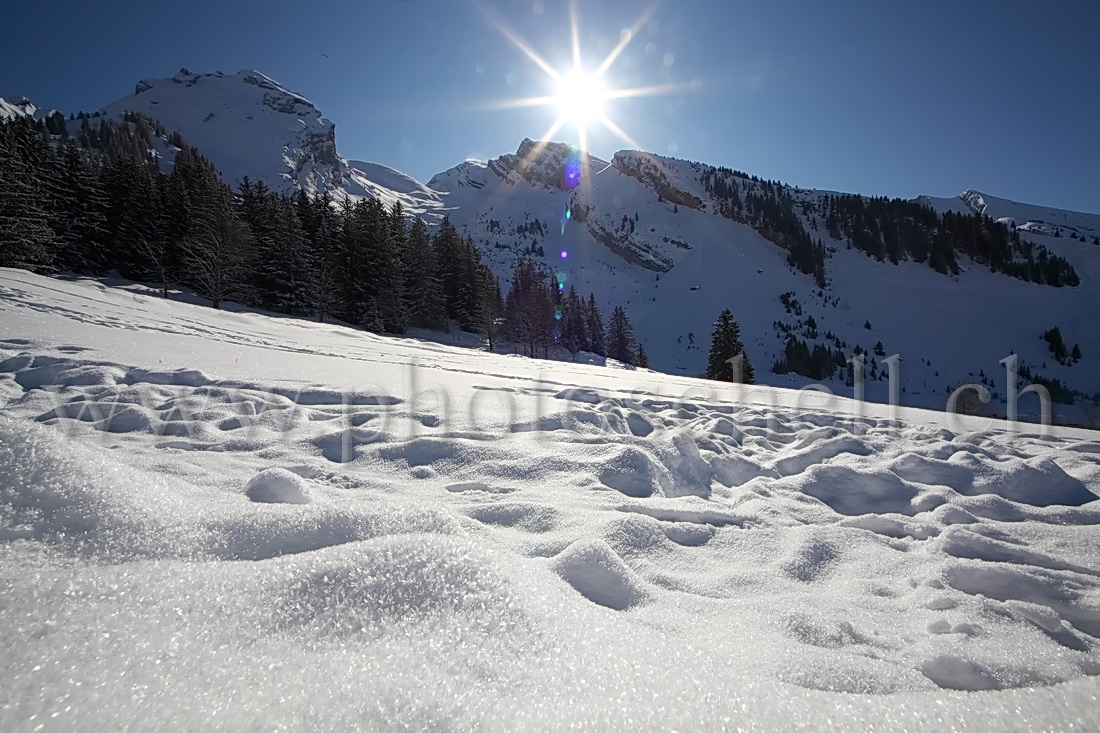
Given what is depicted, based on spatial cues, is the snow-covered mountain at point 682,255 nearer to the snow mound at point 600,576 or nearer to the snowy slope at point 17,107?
the snowy slope at point 17,107

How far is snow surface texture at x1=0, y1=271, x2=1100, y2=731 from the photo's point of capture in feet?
2.84

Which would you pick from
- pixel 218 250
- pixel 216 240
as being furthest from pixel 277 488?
pixel 216 240

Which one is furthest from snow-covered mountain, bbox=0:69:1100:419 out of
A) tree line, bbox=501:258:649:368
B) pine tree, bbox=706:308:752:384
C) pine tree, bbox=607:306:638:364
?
pine tree, bbox=706:308:752:384

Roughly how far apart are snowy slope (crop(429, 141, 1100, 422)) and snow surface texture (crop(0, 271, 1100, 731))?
42.6 m

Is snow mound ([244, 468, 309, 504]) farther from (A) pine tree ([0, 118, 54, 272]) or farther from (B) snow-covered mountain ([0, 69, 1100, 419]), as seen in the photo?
(B) snow-covered mountain ([0, 69, 1100, 419])

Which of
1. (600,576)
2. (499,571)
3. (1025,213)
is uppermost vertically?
(1025,213)

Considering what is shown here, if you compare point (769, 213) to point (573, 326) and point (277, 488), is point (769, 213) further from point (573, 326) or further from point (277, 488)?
point (277, 488)

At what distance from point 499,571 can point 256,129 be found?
151 metres

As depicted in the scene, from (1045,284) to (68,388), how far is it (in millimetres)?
95466

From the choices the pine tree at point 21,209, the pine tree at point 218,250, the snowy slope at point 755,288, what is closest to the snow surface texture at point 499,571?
the pine tree at point 218,250

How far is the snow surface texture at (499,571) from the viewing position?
2.84 feet

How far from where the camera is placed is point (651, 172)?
102375 millimetres

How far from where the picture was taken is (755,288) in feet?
217

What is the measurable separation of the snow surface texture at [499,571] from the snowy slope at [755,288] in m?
42.6
